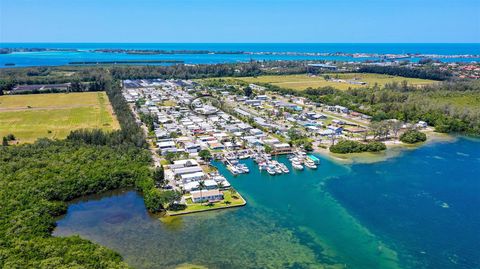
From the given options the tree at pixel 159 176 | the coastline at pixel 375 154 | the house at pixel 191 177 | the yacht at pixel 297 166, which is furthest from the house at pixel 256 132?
the tree at pixel 159 176

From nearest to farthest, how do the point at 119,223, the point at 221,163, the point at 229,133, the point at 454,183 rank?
the point at 119,223 → the point at 454,183 → the point at 221,163 → the point at 229,133

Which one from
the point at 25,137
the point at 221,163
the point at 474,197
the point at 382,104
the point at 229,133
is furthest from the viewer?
the point at 382,104

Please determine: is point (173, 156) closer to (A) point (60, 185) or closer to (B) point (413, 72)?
(A) point (60, 185)

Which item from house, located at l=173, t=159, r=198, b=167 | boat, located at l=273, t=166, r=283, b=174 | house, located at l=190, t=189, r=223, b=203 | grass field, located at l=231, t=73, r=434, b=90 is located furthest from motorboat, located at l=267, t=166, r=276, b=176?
grass field, located at l=231, t=73, r=434, b=90

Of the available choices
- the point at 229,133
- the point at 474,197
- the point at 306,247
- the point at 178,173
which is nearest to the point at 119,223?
the point at 178,173

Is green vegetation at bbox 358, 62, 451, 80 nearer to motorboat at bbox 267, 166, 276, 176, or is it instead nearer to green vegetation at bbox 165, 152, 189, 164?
motorboat at bbox 267, 166, 276, 176

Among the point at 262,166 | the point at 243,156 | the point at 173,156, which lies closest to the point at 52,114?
the point at 173,156

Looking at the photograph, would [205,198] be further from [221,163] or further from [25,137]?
[25,137]

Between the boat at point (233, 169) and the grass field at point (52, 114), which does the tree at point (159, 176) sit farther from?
the grass field at point (52, 114)
